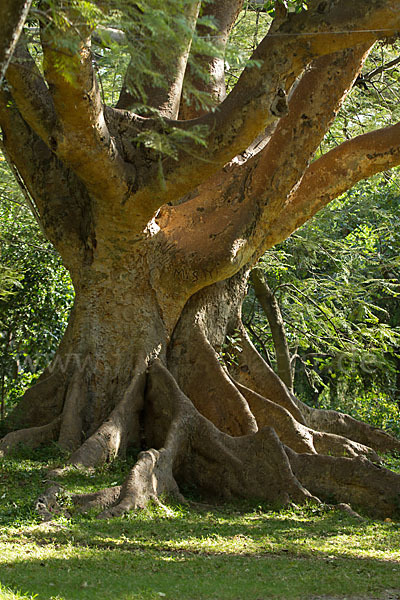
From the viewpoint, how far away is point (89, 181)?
8086mm

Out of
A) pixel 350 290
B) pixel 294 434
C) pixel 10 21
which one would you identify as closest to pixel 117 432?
pixel 294 434

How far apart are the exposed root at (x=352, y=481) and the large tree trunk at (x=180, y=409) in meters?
0.01

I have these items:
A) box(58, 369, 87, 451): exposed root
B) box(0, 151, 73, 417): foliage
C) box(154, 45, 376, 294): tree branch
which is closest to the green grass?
box(58, 369, 87, 451): exposed root

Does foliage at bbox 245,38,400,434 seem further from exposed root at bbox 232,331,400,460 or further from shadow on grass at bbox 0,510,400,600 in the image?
shadow on grass at bbox 0,510,400,600

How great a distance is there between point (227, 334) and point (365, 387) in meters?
9.46

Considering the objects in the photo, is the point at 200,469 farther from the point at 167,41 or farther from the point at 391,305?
the point at 391,305

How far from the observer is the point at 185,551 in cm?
605

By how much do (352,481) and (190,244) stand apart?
3.68 meters

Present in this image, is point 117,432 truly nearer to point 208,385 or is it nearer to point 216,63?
point 208,385

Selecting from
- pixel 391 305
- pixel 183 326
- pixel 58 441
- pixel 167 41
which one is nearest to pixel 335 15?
pixel 167 41

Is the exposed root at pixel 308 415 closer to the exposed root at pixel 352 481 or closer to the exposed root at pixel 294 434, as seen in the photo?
the exposed root at pixel 294 434

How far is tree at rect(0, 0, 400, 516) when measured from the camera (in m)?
7.38

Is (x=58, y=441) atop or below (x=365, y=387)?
below

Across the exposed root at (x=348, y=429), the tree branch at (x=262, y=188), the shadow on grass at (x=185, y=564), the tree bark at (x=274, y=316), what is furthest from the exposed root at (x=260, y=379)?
the tree bark at (x=274, y=316)
